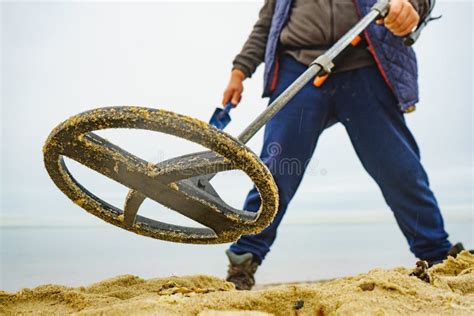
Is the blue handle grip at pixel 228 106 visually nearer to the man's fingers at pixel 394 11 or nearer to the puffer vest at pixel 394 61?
the puffer vest at pixel 394 61

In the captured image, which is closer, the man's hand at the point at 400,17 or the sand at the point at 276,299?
the sand at the point at 276,299

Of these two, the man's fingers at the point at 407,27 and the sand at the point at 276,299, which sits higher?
the man's fingers at the point at 407,27

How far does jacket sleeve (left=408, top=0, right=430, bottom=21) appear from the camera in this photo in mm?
2389

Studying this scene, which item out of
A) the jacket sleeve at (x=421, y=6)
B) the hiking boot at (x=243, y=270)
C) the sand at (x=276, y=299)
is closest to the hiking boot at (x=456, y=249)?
the sand at (x=276, y=299)

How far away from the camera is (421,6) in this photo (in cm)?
244

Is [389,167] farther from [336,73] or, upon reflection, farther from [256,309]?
[256,309]

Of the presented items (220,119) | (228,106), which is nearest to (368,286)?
(220,119)

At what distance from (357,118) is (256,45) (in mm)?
834

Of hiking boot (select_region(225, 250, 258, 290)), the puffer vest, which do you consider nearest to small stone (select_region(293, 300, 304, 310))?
hiking boot (select_region(225, 250, 258, 290))

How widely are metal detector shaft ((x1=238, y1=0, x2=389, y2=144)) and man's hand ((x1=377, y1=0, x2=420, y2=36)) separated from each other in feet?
0.12

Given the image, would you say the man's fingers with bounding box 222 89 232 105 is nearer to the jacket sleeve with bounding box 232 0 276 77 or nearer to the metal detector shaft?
the jacket sleeve with bounding box 232 0 276 77

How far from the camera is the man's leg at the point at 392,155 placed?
96.4 inches

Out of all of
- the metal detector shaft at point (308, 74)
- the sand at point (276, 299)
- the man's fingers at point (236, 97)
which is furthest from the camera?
the man's fingers at point (236, 97)

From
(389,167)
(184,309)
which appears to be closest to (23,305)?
(184,309)
